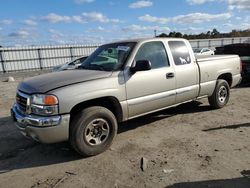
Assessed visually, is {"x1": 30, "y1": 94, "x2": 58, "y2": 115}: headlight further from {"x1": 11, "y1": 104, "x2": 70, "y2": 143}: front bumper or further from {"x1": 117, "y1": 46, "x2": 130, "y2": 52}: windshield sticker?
{"x1": 117, "y1": 46, "x2": 130, "y2": 52}: windshield sticker

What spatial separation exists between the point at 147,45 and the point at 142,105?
122 centimetres

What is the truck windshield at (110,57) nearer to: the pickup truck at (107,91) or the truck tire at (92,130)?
the pickup truck at (107,91)

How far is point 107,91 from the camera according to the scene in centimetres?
443

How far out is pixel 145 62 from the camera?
4691 millimetres

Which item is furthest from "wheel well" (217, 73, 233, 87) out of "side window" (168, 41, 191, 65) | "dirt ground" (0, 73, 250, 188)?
"side window" (168, 41, 191, 65)

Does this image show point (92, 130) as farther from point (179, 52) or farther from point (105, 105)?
point (179, 52)

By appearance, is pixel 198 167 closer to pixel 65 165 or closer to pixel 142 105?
pixel 142 105

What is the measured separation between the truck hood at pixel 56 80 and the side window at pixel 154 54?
0.91m

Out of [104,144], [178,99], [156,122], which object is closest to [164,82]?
[178,99]

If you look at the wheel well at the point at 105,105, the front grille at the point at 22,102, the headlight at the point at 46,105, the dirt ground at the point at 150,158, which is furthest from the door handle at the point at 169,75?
the front grille at the point at 22,102

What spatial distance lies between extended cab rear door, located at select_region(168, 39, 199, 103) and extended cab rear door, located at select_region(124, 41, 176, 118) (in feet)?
0.63

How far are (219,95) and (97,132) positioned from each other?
12.6ft

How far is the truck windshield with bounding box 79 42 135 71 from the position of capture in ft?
16.1

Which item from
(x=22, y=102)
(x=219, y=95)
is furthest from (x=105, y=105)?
(x=219, y=95)
